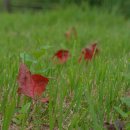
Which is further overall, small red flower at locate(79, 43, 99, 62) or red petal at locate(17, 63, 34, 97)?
small red flower at locate(79, 43, 99, 62)

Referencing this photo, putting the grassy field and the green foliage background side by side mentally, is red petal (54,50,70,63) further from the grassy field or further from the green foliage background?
the green foliage background

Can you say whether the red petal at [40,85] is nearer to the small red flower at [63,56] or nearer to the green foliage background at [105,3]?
the small red flower at [63,56]

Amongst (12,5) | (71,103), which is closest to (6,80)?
(71,103)

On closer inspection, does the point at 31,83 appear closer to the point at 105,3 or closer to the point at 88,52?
the point at 88,52

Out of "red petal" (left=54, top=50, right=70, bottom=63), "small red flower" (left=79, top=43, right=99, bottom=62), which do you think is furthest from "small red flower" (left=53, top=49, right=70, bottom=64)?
"small red flower" (left=79, top=43, right=99, bottom=62)

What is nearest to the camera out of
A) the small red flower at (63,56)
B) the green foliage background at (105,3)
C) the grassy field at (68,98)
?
the grassy field at (68,98)

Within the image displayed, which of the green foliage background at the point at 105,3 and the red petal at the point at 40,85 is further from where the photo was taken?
the green foliage background at the point at 105,3

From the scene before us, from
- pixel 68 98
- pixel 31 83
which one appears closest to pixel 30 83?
pixel 31 83

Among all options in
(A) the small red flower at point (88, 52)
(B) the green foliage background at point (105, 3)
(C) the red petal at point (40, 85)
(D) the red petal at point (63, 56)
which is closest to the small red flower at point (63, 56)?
(D) the red petal at point (63, 56)

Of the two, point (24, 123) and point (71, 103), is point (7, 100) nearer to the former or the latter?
point (24, 123)
